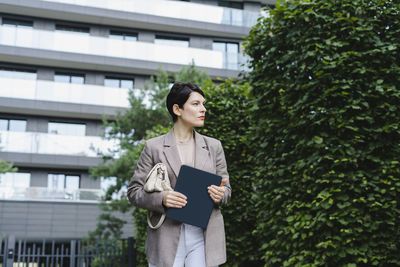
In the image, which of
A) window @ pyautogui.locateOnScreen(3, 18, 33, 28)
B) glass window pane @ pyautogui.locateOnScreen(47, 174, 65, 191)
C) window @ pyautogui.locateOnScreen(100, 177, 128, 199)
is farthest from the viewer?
window @ pyautogui.locateOnScreen(3, 18, 33, 28)

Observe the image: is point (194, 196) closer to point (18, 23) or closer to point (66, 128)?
point (66, 128)

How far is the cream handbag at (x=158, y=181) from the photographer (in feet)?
8.57

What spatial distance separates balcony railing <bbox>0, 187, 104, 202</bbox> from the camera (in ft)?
68.6

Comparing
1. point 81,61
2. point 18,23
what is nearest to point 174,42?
point 81,61

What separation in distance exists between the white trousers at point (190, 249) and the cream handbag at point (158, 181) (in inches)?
7.5

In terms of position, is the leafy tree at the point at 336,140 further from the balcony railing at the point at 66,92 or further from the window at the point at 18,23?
the window at the point at 18,23

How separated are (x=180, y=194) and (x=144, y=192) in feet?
0.88

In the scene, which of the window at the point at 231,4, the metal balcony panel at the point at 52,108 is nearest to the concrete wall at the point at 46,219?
the metal balcony panel at the point at 52,108

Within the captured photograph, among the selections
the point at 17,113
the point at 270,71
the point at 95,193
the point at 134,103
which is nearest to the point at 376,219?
the point at 270,71

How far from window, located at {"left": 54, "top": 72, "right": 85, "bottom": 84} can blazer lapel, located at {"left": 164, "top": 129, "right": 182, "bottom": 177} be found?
2287 centimetres

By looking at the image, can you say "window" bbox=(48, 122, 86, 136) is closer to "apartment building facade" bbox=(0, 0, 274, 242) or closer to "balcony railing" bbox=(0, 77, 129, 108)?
"apartment building facade" bbox=(0, 0, 274, 242)

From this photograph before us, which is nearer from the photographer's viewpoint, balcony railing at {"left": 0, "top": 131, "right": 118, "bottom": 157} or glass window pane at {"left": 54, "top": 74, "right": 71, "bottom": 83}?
balcony railing at {"left": 0, "top": 131, "right": 118, "bottom": 157}

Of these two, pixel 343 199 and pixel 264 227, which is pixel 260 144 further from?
pixel 343 199

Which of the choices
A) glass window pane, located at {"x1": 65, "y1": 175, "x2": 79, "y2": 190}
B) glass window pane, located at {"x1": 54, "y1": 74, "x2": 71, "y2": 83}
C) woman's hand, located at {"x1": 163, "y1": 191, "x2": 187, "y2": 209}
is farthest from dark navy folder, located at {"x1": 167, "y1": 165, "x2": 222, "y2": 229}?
glass window pane, located at {"x1": 54, "y1": 74, "x2": 71, "y2": 83}
